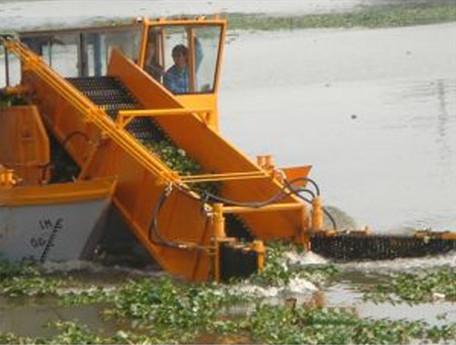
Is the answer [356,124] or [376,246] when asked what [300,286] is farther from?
[356,124]

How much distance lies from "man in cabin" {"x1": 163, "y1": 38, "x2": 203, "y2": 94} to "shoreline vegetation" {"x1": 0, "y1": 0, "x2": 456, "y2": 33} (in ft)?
124

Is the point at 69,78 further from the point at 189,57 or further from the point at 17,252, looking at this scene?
the point at 17,252

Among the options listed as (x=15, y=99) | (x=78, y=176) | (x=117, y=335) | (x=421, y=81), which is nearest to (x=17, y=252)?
(x=78, y=176)

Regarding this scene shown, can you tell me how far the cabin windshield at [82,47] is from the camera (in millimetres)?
17453

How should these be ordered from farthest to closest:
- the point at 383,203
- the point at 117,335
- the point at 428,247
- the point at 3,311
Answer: the point at 383,203
the point at 428,247
the point at 3,311
the point at 117,335

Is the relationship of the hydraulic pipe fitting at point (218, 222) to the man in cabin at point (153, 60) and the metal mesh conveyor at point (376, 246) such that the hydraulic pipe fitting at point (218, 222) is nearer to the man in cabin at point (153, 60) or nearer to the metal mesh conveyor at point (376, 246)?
the metal mesh conveyor at point (376, 246)

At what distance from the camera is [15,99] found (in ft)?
56.8

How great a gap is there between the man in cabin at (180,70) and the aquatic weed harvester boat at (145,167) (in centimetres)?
2

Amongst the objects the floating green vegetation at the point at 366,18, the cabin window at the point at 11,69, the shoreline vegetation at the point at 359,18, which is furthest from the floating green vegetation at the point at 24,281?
the floating green vegetation at the point at 366,18

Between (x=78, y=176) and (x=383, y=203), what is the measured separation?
17.0 ft

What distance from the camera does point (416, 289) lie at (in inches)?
524

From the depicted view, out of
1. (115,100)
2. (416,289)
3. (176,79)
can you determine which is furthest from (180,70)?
(416,289)

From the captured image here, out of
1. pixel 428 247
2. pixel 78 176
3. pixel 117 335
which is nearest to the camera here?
pixel 117 335

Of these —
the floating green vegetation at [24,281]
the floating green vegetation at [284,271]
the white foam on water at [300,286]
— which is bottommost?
the floating green vegetation at [24,281]
